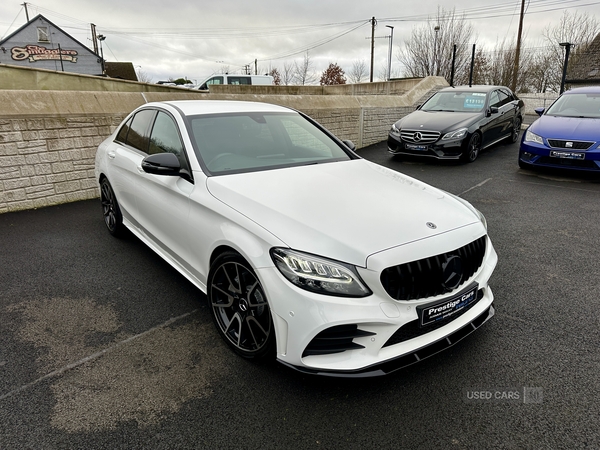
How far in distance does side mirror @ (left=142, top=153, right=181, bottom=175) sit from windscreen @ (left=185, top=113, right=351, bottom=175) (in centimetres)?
20

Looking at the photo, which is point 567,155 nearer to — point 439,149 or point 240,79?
point 439,149

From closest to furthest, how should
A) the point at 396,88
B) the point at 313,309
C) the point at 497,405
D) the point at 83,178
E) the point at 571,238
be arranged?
1. the point at 313,309
2. the point at 497,405
3. the point at 571,238
4. the point at 83,178
5. the point at 396,88

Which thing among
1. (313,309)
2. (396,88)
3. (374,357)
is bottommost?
(374,357)

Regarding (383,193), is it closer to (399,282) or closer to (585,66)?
(399,282)

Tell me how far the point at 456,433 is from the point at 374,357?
583 mm

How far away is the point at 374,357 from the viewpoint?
2172 mm

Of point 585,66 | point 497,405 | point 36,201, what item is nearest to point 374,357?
point 497,405

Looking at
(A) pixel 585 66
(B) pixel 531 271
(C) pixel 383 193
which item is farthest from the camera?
(A) pixel 585 66

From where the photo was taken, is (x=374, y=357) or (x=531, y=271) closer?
(x=374, y=357)

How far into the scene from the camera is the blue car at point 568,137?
7.15 metres

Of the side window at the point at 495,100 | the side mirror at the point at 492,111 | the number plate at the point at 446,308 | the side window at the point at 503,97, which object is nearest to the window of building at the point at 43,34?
the side window at the point at 503,97

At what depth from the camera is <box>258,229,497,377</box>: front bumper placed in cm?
213

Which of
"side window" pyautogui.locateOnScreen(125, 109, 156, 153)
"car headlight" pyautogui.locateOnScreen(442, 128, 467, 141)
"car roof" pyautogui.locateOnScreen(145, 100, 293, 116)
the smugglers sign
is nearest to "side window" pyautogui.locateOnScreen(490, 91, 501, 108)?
"car headlight" pyautogui.locateOnScreen(442, 128, 467, 141)

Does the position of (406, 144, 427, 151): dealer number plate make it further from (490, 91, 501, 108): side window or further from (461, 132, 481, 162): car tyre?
(490, 91, 501, 108): side window
